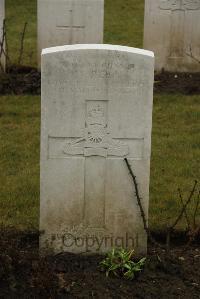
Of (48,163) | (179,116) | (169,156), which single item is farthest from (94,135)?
(179,116)

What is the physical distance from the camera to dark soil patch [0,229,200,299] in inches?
173

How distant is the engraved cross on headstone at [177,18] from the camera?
10.4 meters

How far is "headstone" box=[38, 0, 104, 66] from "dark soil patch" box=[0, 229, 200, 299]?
566 cm

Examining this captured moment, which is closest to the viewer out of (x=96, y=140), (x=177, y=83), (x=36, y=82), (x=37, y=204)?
(x=96, y=140)

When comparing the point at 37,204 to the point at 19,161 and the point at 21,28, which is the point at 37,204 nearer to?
the point at 19,161

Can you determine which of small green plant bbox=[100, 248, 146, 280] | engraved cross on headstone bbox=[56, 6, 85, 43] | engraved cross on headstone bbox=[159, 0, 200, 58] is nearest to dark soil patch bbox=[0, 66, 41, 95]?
engraved cross on headstone bbox=[56, 6, 85, 43]

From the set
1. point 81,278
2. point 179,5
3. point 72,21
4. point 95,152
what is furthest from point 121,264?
point 179,5

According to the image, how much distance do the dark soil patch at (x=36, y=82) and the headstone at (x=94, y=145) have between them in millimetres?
4695

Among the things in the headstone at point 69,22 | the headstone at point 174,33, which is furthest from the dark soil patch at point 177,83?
the headstone at point 69,22

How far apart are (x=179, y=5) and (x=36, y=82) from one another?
2268 millimetres

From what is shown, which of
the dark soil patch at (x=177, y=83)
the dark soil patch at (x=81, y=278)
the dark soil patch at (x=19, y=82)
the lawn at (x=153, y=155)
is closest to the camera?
the dark soil patch at (x=81, y=278)

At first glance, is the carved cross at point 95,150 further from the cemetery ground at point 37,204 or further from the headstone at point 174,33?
the headstone at point 174,33

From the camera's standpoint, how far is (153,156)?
7168mm

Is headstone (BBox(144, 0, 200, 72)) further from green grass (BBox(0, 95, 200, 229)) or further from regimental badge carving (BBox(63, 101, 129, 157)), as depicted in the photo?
regimental badge carving (BBox(63, 101, 129, 157))
